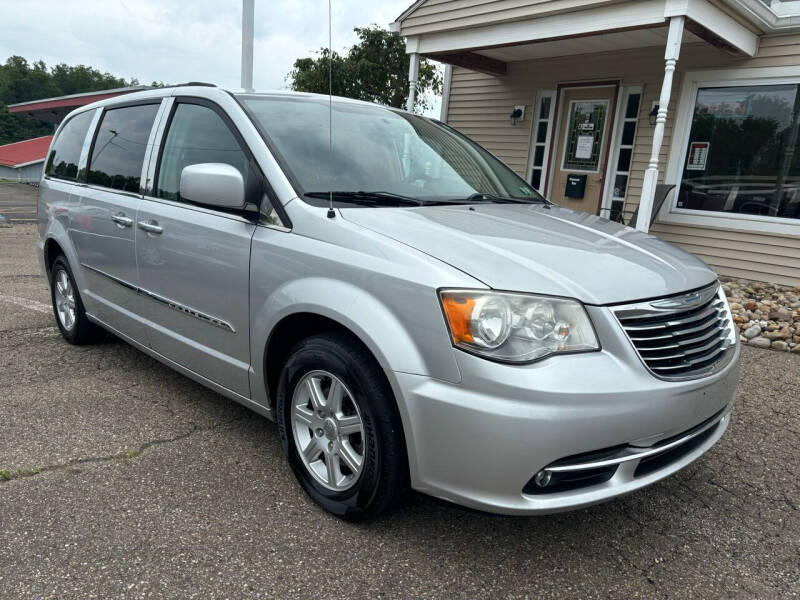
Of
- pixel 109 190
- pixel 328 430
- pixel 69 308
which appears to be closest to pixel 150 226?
pixel 109 190

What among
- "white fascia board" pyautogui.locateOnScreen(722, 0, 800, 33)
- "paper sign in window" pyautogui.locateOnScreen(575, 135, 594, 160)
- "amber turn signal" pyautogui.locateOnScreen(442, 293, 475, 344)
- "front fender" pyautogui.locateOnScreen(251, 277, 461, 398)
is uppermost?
"white fascia board" pyautogui.locateOnScreen(722, 0, 800, 33)

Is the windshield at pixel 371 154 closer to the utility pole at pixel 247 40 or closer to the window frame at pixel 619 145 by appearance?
the window frame at pixel 619 145

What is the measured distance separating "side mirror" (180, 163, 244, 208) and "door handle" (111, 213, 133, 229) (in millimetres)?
949

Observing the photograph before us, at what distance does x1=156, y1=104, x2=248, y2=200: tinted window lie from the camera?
9.27 ft

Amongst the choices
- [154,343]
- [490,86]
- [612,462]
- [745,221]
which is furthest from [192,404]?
[490,86]

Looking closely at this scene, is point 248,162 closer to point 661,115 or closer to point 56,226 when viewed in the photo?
point 56,226

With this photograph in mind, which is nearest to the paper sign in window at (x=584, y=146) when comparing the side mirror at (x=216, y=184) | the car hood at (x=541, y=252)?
the car hood at (x=541, y=252)

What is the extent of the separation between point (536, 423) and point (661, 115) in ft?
19.0

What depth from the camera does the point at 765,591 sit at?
213cm

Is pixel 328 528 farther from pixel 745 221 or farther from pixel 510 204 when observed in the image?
pixel 745 221

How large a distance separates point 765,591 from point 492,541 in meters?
0.96

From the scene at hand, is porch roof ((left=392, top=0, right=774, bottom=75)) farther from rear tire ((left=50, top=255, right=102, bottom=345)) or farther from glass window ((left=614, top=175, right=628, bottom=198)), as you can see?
rear tire ((left=50, top=255, right=102, bottom=345))

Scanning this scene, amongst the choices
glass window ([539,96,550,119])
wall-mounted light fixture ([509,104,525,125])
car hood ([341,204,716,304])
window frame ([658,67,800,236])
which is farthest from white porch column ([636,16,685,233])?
car hood ([341,204,716,304])

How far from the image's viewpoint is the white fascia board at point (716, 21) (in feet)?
20.2
